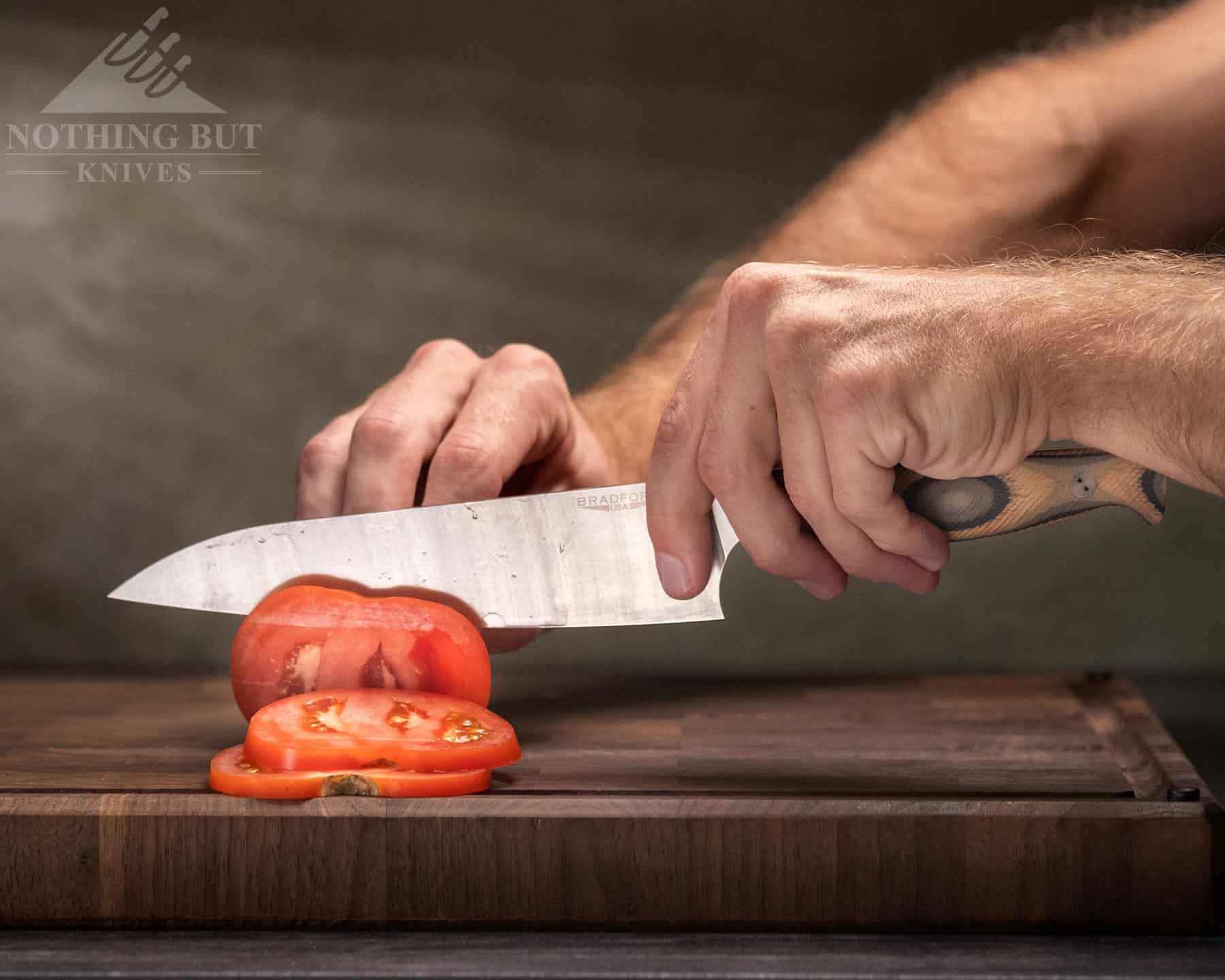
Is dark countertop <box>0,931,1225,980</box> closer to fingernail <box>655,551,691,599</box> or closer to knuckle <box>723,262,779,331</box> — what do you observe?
fingernail <box>655,551,691,599</box>

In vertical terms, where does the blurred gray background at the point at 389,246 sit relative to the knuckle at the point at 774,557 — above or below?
above

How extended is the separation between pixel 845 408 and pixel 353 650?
1.24 feet

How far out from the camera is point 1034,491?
86cm

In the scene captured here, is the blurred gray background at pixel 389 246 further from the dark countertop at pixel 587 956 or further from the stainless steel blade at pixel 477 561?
the dark countertop at pixel 587 956

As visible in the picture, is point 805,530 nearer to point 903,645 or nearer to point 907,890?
point 907,890

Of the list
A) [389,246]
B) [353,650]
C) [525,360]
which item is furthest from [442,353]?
[353,650]

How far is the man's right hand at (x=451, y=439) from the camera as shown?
1084mm

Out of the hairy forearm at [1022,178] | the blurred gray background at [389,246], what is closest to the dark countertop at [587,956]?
the blurred gray background at [389,246]

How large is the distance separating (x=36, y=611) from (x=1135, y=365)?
3.58 ft

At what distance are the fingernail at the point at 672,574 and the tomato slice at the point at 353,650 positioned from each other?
137 millimetres

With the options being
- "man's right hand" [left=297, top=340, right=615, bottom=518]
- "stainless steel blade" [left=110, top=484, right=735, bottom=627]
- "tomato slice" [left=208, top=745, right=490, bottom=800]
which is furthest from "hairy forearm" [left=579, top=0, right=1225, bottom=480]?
"tomato slice" [left=208, top=745, right=490, bottom=800]

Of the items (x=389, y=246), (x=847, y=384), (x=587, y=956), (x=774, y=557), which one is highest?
(x=389, y=246)

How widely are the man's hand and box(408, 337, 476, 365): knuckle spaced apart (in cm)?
40

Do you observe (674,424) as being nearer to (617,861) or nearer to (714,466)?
(714,466)
